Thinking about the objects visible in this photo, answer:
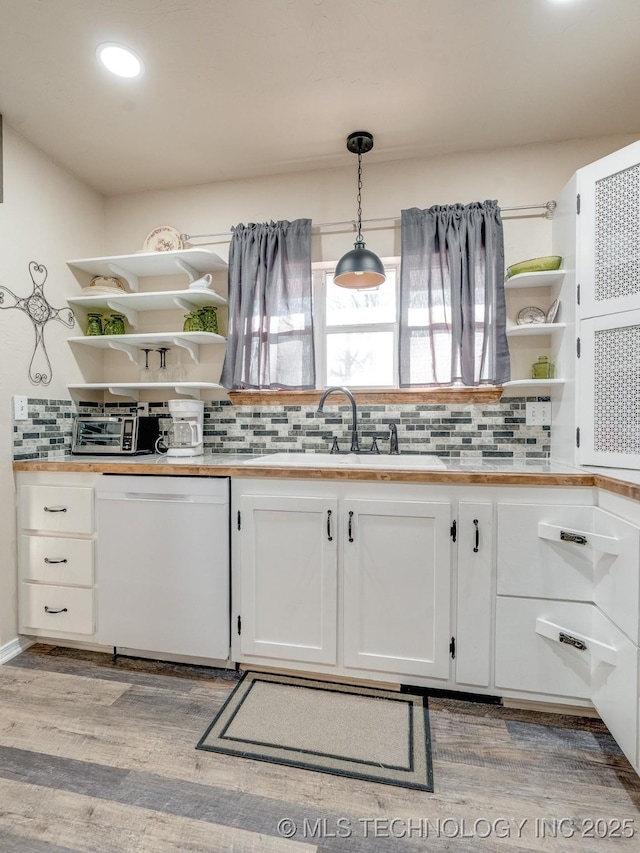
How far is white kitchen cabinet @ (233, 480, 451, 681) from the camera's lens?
1769 millimetres

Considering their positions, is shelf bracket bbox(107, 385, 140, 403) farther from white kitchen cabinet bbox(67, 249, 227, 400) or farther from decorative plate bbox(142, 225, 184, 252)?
decorative plate bbox(142, 225, 184, 252)

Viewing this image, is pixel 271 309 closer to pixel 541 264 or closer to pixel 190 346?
pixel 190 346

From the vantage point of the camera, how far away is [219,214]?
2.67 meters

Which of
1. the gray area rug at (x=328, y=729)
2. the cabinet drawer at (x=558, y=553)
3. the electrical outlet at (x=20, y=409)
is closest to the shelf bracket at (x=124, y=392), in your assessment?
the electrical outlet at (x=20, y=409)

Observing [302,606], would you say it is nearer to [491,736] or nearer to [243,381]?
[491,736]

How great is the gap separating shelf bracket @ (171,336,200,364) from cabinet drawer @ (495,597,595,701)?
205 centimetres

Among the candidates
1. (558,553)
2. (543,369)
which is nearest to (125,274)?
(543,369)

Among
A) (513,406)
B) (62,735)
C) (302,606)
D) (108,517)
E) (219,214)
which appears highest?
(219,214)

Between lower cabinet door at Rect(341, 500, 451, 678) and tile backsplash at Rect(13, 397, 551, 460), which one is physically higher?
tile backsplash at Rect(13, 397, 551, 460)

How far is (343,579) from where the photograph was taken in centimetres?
183

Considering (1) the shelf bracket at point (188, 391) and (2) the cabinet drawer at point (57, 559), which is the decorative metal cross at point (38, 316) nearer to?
(1) the shelf bracket at point (188, 391)

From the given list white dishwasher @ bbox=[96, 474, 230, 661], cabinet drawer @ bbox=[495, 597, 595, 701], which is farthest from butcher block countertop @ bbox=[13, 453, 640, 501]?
cabinet drawer @ bbox=[495, 597, 595, 701]

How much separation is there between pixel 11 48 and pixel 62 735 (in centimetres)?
262

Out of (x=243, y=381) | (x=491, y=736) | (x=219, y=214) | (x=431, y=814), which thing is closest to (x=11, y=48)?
(x=219, y=214)
